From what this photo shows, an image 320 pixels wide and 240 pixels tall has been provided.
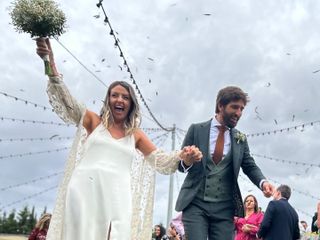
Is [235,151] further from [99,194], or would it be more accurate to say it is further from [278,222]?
[278,222]

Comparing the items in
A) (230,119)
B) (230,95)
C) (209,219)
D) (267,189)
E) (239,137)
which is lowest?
(209,219)

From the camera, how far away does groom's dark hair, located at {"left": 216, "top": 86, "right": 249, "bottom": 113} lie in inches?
173

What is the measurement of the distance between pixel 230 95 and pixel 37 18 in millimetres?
1724

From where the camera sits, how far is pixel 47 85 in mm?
4043

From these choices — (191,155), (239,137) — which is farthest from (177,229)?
(191,155)

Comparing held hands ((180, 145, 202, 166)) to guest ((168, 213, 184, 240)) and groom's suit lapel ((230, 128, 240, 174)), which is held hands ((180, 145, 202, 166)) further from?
guest ((168, 213, 184, 240))

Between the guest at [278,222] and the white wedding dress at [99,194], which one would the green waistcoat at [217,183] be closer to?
the white wedding dress at [99,194]

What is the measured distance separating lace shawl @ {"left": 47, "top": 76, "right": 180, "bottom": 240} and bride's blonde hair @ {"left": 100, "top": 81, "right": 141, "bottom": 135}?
192 mm

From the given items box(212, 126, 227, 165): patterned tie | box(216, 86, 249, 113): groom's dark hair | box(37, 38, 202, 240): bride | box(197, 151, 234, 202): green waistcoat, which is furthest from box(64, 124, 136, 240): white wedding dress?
box(216, 86, 249, 113): groom's dark hair

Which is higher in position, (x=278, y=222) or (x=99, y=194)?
(x=278, y=222)

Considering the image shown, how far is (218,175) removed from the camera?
426cm

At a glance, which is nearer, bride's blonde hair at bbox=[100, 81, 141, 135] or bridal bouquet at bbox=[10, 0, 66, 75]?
bridal bouquet at bbox=[10, 0, 66, 75]

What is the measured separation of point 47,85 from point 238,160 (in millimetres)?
1718

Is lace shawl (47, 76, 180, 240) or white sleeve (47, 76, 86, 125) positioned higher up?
white sleeve (47, 76, 86, 125)
